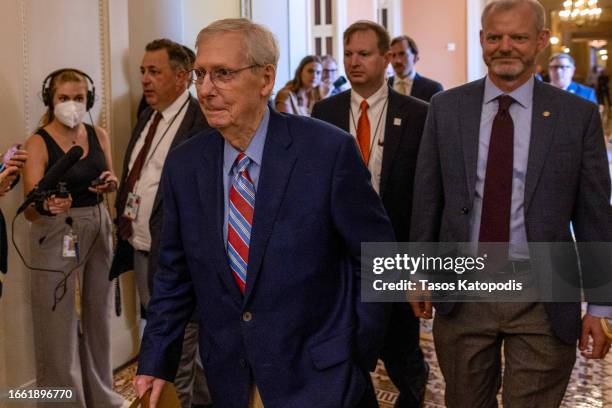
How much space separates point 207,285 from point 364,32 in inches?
75.8

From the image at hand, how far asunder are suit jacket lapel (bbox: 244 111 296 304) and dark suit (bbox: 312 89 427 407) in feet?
4.65

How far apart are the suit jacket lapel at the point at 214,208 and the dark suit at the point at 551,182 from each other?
34.0 inches

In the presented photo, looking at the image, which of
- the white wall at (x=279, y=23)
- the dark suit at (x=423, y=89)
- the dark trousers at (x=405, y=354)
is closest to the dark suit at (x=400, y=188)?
the dark trousers at (x=405, y=354)

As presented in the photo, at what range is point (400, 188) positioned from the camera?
3176mm

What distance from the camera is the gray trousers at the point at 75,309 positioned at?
10.7ft

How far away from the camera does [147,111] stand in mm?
3670

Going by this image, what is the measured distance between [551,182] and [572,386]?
85.4 inches

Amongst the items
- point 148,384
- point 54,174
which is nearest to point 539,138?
point 148,384

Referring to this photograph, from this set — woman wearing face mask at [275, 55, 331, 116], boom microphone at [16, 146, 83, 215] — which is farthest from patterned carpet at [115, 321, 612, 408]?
woman wearing face mask at [275, 55, 331, 116]

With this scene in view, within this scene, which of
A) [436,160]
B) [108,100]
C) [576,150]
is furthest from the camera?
[108,100]

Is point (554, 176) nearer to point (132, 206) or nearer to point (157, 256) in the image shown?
point (157, 256)

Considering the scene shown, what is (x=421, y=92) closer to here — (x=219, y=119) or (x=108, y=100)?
(x=108, y=100)

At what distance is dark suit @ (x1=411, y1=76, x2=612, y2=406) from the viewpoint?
87.4 inches

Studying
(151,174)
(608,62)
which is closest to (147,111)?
(151,174)
